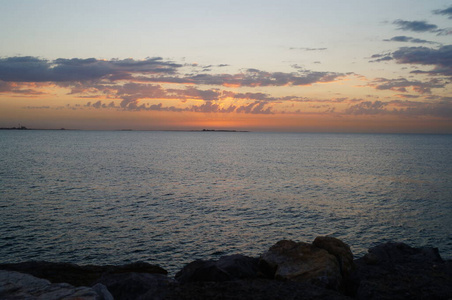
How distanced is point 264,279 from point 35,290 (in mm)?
9414

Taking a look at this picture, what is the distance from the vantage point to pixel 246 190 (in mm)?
57812

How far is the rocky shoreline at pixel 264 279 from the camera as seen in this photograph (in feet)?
38.7

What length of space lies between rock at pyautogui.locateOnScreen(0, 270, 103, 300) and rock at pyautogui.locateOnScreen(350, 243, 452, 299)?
37.6 feet

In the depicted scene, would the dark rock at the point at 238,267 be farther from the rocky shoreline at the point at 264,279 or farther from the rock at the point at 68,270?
the rock at the point at 68,270

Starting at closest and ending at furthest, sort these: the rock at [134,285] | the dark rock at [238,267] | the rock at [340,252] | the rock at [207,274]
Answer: the rock at [134,285] < the rock at [207,274] < the dark rock at [238,267] < the rock at [340,252]

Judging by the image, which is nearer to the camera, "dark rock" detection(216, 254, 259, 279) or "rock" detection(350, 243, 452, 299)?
"rock" detection(350, 243, 452, 299)

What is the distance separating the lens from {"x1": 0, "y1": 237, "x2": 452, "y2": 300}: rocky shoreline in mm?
11783

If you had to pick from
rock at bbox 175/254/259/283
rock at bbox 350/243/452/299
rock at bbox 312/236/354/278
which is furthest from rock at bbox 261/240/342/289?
rock at bbox 175/254/259/283

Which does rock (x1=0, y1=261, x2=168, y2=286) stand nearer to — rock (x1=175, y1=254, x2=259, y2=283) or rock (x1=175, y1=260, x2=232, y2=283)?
rock (x1=175, y1=254, x2=259, y2=283)

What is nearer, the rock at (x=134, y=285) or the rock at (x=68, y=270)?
the rock at (x=134, y=285)

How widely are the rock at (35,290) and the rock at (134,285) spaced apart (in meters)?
3.09

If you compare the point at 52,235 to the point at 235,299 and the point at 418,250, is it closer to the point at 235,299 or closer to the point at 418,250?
the point at 235,299

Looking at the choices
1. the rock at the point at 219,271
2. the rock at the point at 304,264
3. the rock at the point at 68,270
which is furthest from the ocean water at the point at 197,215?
the rock at the point at 304,264

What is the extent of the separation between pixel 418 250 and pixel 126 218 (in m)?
29.4
